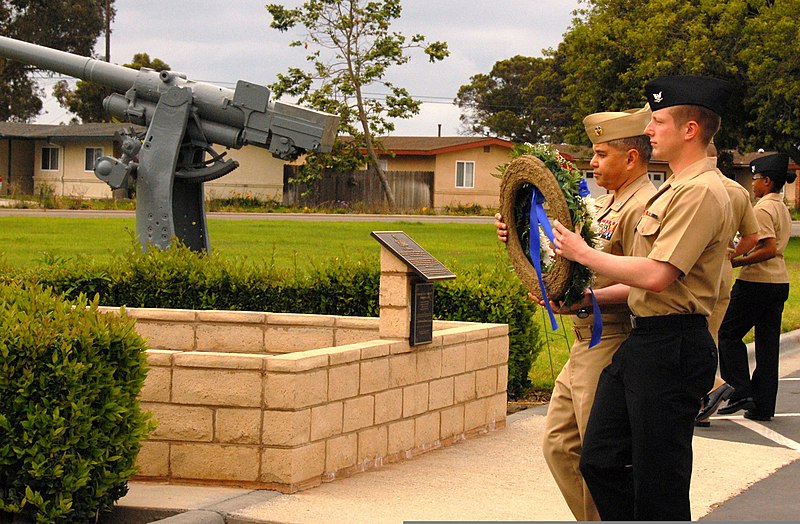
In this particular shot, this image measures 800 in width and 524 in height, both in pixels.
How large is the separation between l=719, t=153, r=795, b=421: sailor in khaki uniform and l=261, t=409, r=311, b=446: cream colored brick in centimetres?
473

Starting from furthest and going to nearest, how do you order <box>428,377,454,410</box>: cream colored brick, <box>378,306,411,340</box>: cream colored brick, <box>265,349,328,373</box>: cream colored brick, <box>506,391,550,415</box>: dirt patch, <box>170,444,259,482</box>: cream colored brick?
1. <box>506,391,550,415</box>: dirt patch
2. <box>428,377,454,410</box>: cream colored brick
3. <box>378,306,411,340</box>: cream colored brick
4. <box>170,444,259,482</box>: cream colored brick
5. <box>265,349,328,373</box>: cream colored brick

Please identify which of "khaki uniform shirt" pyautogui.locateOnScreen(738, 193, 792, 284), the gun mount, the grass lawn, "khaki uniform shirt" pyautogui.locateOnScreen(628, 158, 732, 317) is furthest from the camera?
the grass lawn

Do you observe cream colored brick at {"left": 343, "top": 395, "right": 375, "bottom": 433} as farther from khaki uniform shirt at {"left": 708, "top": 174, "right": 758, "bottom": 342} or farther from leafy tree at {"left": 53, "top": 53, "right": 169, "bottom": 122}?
leafy tree at {"left": 53, "top": 53, "right": 169, "bottom": 122}

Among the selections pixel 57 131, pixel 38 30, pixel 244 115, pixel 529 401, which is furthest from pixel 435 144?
pixel 529 401

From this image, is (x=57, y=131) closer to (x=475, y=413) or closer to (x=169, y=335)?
(x=169, y=335)

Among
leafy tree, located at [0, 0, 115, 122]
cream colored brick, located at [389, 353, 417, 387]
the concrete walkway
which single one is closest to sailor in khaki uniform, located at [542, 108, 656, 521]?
the concrete walkway

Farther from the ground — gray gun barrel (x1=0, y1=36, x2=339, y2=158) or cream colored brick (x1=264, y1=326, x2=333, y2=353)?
gray gun barrel (x1=0, y1=36, x2=339, y2=158)

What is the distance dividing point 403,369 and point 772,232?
12.0 ft

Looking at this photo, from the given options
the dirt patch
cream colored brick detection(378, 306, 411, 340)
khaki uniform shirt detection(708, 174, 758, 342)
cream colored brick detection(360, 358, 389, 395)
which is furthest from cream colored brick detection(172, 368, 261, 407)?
the dirt patch

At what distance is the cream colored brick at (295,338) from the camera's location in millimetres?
9727

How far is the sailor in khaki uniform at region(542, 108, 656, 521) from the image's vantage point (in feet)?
18.2

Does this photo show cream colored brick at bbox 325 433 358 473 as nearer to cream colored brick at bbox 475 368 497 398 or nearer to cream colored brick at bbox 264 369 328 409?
cream colored brick at bbox 264 369 328 409

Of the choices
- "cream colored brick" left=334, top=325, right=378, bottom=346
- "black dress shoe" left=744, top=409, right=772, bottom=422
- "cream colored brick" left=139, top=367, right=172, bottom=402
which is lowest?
"black dress shoe" left=744, top=409, right=772, bottom=422

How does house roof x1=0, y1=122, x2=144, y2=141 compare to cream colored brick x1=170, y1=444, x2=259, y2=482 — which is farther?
house roof x1=0, y1=122, x2=144, y2=141
